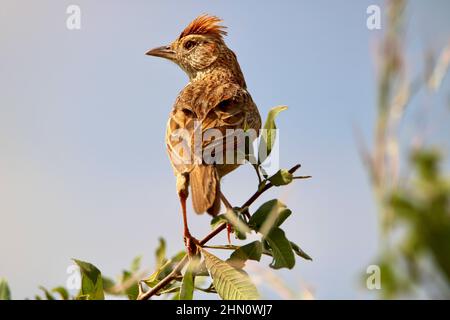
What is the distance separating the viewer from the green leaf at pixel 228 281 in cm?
200

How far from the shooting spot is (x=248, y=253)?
7.72ft

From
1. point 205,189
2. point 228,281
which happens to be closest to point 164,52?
point 205,189

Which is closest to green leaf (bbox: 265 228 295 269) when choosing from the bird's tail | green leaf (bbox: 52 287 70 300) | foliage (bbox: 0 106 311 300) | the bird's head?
foliage (bbox: 0 106 311 300)

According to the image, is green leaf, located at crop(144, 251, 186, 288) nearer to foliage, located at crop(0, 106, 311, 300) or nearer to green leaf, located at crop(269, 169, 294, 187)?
foliage, located at crop(0, 106, 311, 300)

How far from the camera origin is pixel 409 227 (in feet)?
1.59

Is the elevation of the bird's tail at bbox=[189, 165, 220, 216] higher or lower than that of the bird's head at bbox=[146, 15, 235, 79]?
lower

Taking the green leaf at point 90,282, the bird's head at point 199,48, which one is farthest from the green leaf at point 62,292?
the bird's head at point 199,48

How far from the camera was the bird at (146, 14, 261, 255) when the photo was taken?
3.64 m

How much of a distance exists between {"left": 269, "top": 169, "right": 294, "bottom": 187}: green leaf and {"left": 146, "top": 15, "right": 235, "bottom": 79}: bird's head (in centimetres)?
510

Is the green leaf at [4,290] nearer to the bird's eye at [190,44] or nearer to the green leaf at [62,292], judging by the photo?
the green leaf at [62,292]

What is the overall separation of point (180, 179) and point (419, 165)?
143 inches

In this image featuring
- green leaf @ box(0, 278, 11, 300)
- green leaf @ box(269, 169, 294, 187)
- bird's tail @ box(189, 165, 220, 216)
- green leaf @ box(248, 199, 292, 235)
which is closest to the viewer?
green leaf @ box(248, 199, 292, 235)

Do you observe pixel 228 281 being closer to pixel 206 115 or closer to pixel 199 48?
pixel 206 115
